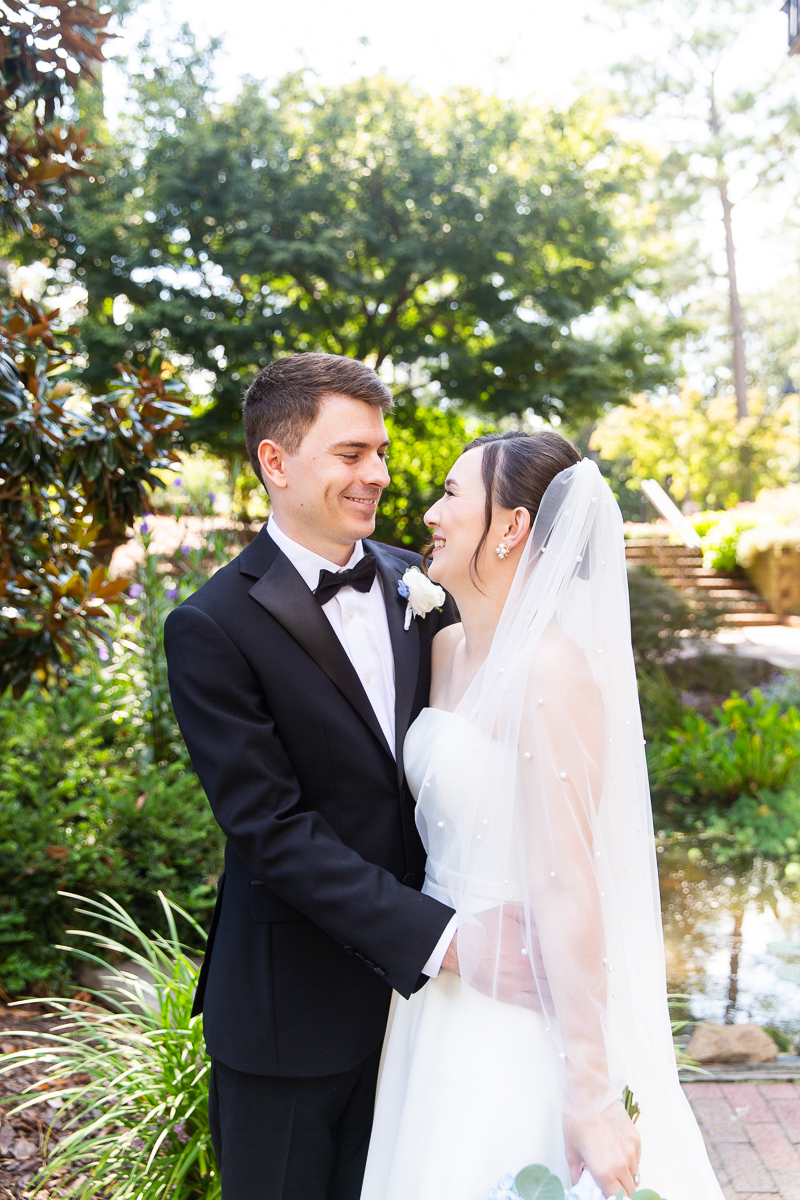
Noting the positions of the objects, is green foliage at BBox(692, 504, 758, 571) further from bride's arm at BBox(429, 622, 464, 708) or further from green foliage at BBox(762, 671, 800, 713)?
bride's arm at BBox(429, 622, 464, 708)

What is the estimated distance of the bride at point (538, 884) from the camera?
1695 millimetres

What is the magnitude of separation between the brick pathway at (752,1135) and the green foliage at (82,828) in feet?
7.09

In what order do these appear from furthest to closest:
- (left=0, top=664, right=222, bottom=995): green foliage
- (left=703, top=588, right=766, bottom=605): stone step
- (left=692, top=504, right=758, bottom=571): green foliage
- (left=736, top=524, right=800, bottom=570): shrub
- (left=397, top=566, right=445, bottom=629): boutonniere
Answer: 1. (left=692, top=504, right=758, bottom=571): green foliage
2. (left=703, top=588, right=766, bottom=605): stone step
3. (left=736, top=524, right=800, bottom=570): shrub
4. (left=0, top=664, right=222, bottom=995): green foliage
5. (left=397, top=566, right=445, bottom=629): boutonniere

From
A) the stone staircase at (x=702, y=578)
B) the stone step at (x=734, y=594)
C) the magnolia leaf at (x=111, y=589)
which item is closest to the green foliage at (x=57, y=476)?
the magnolia leaf at (x=111, y=589)

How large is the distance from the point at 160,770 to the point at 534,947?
362cm

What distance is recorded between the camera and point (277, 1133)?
1848mm

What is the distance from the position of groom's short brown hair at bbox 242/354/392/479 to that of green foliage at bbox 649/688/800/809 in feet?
18.7

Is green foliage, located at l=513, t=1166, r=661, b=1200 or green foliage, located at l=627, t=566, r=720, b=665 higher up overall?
green foliage, located at l=627, t=566, r=720, b=665

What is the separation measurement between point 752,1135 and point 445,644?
7.05 feet

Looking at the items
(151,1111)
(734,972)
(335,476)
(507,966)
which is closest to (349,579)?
(335,476)

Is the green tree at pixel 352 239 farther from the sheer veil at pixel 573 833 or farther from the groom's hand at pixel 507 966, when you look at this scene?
the groom's hand at pixel 507 966

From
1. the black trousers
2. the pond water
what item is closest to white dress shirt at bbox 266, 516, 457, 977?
the black trousers

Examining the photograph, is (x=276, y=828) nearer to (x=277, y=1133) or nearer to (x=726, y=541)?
(x=277, y=1133)

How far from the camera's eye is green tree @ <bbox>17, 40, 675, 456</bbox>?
1001cm
